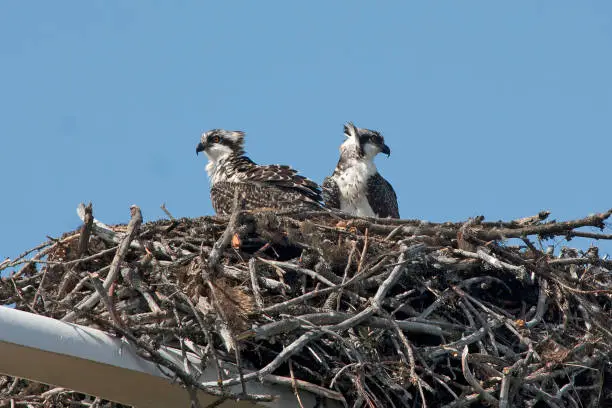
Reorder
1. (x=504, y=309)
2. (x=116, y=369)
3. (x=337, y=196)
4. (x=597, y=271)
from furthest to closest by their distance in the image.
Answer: (x=337, y=196) → (x=597, y=271) → (x=504, y=309) → (x=116, y=369)

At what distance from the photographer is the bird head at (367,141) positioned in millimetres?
10969

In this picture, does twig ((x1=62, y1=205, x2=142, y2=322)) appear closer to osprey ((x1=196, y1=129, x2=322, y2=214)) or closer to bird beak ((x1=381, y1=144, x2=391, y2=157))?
osprey ((x1=196, y1=129, x2=322, y2=214))

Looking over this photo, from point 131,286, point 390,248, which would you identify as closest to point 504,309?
point 390,248

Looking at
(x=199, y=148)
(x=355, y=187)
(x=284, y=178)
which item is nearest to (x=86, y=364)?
(x=284, y=178)

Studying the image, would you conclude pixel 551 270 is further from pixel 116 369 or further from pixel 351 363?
pixel 116 369

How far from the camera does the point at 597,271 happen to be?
26.2ft

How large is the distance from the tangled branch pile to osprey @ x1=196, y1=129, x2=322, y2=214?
1154 mm

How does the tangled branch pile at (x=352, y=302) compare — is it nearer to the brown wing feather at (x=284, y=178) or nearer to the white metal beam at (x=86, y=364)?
the white metal beam at (x=86, y=364)

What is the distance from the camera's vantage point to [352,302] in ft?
22.1

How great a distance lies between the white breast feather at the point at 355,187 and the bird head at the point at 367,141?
0.61 feet

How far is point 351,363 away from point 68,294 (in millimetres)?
1770

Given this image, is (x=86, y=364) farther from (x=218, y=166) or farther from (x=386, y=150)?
(x=386, y=150)

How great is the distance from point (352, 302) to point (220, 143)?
412cm

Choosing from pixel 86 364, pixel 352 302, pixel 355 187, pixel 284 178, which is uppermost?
pixel 355 187
